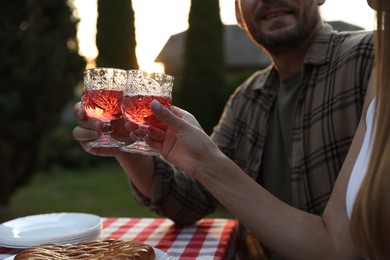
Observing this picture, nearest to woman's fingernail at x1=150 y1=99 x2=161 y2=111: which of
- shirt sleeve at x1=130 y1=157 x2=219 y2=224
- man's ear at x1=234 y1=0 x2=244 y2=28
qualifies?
shirt sleeve at x1=130 y1=157 x2=219 y2=224

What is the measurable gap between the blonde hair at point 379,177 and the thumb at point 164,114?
69cm

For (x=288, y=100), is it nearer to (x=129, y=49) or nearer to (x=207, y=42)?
(x=207, y=42)

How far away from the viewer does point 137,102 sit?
1.83 m

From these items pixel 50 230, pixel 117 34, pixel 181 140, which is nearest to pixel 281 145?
pixel 181 140

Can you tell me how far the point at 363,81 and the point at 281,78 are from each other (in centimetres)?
52

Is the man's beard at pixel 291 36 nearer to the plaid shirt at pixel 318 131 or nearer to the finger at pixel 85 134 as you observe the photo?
the plaid shirt at pixel 318 131

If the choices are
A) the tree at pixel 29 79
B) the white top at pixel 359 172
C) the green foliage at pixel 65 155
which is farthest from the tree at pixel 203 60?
the white top at pixel 359 172

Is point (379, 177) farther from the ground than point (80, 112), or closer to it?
closer to it

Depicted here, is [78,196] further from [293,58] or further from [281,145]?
[293,58]

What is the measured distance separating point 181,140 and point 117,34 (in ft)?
43.0

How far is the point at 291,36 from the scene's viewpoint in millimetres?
2545

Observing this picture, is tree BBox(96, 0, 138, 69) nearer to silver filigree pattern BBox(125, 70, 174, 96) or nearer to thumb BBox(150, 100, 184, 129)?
silver filigree pattern BBox(125, 70, 174, 96)

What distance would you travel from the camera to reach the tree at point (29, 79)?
712 cm

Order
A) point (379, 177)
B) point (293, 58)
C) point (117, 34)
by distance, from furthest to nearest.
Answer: point (117, 34)
point (293, 58)
point (379, 177)
